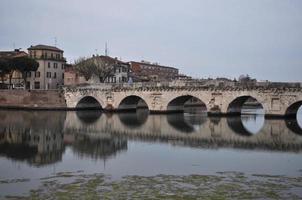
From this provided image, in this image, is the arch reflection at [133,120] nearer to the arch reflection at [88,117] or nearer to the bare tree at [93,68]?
the arch reflection at [88,117]

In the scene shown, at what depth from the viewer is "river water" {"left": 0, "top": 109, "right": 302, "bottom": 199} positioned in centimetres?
2025

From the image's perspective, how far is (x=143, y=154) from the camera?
2752 cm

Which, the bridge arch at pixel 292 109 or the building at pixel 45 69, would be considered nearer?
the bridge arch at pixel 292 109

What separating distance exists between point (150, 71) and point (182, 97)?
207ft

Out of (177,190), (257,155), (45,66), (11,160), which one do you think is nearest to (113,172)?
(177,190)

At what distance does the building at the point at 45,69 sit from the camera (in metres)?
86.4

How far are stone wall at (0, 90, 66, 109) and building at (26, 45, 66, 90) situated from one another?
1385 centimetres

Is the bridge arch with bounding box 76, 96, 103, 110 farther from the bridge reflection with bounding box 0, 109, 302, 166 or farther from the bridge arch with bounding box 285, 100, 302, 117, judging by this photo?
the bridge arch with bounding box 285, 100, 302, 117

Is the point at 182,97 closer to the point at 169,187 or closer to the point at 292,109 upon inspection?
the point at 292,109

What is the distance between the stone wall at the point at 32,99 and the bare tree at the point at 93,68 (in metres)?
11.6

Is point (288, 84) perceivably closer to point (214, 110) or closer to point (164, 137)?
point (214, 110)

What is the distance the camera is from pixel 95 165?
76.9 ft

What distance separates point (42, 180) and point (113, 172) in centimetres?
360

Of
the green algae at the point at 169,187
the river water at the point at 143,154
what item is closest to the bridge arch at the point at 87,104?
the river water at the point at 143,154
